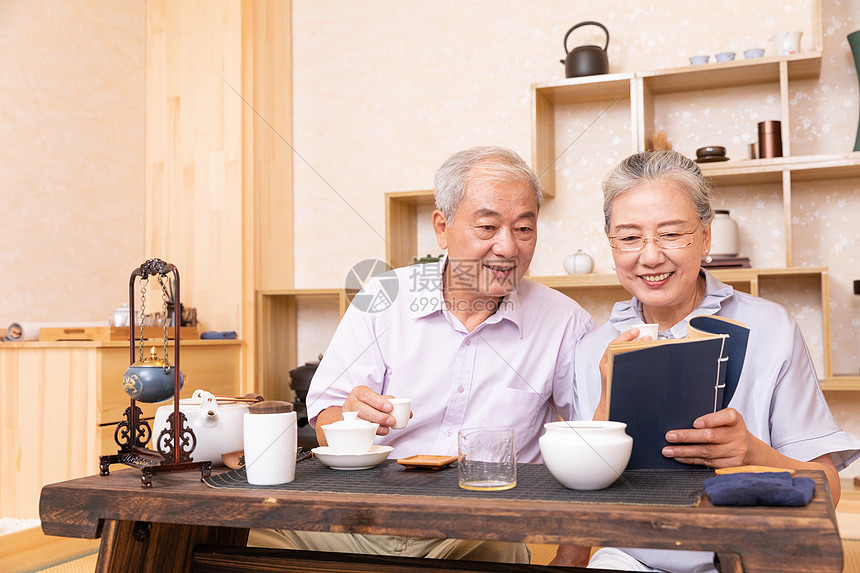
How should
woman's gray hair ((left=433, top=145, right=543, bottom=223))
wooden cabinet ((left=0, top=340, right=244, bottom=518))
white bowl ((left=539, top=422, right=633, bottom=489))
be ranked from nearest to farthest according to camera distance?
white bowl ((left=539, top=422, right=633, bottom=489)), woman's gray hair ((left=433, top=145, right=543, bottom=223)), wooden cabinet ((left=0, top=340, right=244, bottom=518))

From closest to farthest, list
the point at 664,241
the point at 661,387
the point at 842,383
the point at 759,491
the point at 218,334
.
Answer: the point at 759,491
the point at 661,387
the point at 664,241
the point at 842,383
the point at 218,334

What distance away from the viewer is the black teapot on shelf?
11.3ft

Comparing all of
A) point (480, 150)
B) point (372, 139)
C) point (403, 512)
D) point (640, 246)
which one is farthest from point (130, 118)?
point (403, 512)

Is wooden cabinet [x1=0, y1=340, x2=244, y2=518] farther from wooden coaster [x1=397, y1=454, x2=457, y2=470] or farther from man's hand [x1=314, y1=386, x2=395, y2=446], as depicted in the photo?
wooden coaster [x1=397, y1=454, x2=457, y2=470]

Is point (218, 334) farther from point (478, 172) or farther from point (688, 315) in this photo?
point (688, 315)

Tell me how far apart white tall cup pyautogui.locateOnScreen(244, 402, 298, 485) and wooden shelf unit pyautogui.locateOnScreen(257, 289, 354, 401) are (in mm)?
2638

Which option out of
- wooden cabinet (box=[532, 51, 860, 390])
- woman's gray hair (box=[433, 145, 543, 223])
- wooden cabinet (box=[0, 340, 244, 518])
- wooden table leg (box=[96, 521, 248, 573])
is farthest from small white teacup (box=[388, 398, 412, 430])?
wooden cabinet (box=[532, 51, 860, 390])

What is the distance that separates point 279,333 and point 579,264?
1720mm

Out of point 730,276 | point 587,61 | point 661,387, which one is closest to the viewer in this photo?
point 661,387

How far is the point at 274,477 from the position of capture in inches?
46.9

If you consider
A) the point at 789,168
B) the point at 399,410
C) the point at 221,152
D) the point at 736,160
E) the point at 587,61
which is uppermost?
the point at 587,61

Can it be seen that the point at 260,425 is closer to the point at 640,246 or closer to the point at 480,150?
the point at 640,246

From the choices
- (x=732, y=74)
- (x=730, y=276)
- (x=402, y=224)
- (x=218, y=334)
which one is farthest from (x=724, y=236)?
(x=218, y=334)

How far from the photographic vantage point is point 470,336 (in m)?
1.93
